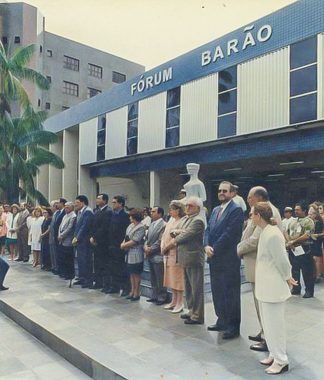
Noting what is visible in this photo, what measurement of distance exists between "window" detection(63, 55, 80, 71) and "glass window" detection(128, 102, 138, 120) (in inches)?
847

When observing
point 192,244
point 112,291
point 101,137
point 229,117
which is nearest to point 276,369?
point 192,244

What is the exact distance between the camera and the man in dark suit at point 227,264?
4602 millimetres

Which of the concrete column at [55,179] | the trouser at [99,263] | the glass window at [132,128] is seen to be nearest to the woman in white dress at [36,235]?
the trouser at [99,263]

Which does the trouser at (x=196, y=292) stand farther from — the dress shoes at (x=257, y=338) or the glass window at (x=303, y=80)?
the glass window at (x=303, y=80)

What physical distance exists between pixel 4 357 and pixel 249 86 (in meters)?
11.3

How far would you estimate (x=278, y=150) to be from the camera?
41.9ft

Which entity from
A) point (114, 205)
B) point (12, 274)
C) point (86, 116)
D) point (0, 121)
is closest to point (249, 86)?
point (114, 205)

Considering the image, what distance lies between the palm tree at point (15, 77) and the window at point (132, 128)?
404cm

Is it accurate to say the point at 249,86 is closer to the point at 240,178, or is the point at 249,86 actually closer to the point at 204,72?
the point at 204,72

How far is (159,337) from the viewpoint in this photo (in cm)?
462

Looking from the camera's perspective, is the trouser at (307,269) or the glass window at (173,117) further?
the glass window at (173,117)

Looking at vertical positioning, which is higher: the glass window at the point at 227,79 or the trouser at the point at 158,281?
the glass window at the point at 227,79

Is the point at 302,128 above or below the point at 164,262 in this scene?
above

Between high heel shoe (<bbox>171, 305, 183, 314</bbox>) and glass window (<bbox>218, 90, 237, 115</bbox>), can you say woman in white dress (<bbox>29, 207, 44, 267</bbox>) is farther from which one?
glass window (<bbox>218, 90, 237, 115</bbox>)
